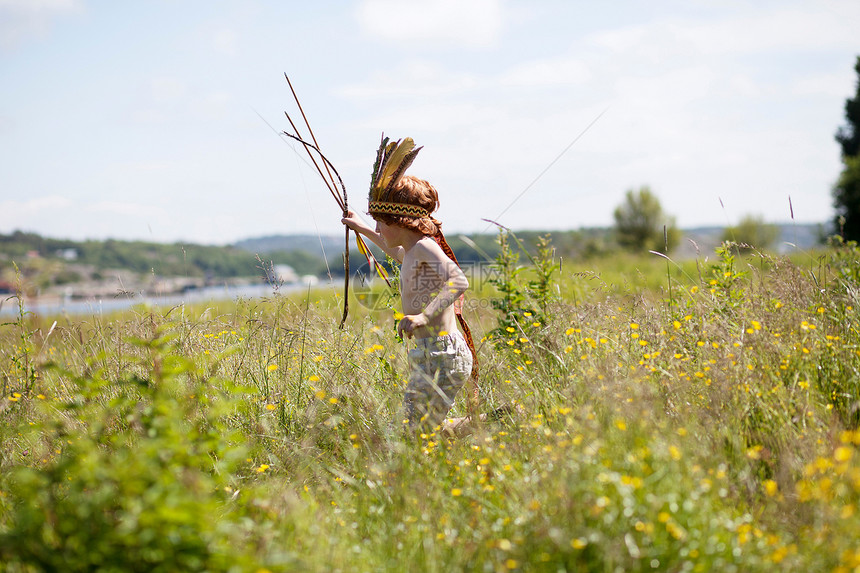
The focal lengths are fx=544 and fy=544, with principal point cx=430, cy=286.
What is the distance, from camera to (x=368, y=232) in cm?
391

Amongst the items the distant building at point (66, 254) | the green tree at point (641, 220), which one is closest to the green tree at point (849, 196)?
the green tree at point (641, 220)

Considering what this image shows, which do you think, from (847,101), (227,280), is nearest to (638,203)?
(847,101)

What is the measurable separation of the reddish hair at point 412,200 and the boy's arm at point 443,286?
17 centimetres

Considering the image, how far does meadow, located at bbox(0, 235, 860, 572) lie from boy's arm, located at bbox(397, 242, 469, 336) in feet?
1.70

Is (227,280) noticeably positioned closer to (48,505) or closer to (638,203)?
(48,505)

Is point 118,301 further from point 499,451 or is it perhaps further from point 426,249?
point 499,451

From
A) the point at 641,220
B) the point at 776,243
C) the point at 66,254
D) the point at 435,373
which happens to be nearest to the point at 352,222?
the point at 435,373

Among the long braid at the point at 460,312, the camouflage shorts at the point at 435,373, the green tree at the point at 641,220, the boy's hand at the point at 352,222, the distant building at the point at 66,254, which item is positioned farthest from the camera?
the green tree at the point at 641,220

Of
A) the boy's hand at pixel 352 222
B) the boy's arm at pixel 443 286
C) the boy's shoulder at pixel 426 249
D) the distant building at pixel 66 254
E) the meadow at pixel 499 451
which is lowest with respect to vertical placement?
the meadow at pixel 499 451

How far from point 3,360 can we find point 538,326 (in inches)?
194

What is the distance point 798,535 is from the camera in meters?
2.00

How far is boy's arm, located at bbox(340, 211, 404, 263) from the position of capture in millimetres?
3877

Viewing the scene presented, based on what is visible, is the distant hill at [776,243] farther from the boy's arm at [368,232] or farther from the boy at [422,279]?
the boy's arm at [368,232]

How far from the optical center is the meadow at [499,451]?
1.64m
